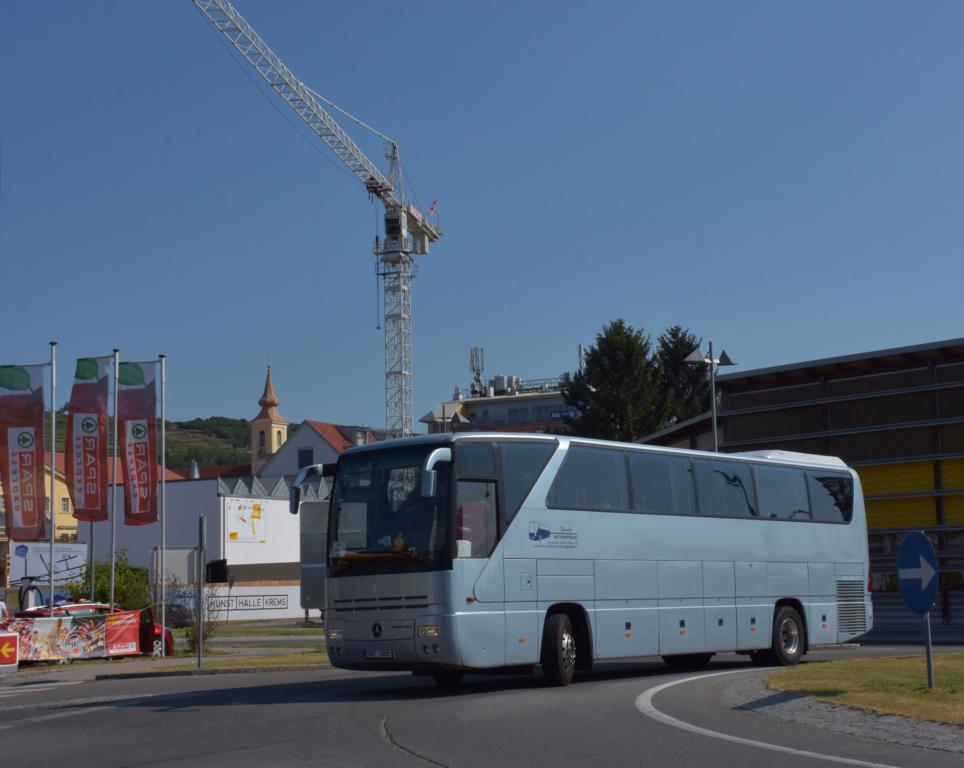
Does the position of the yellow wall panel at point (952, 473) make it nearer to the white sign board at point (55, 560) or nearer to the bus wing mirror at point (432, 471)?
the bus wing mirror at point (432, 471)

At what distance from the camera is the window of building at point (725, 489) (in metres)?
20.6

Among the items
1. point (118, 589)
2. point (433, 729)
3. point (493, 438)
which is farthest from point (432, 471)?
point (118, 589)

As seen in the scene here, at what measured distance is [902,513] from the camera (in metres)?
35.8

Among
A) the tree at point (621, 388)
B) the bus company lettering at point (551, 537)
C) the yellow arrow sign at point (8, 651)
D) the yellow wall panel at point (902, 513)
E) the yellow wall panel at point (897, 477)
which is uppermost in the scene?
the tree at point (621, 388)

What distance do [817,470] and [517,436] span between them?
834 cm

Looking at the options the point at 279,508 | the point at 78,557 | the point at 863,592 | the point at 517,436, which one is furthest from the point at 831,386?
the point at 279,508

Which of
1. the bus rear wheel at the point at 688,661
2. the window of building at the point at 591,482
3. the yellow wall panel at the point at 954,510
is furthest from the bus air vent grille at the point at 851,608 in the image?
the yellow wall panel at the point at 954,510

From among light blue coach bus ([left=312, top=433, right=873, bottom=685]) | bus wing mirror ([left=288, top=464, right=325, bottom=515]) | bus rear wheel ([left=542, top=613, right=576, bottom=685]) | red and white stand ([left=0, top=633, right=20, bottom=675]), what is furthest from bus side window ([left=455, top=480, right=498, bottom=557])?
red and white stand ([left=0, top=633, right=20, bottom=675])

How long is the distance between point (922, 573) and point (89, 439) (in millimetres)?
22584

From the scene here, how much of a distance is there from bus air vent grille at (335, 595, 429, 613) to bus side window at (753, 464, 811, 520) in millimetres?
7896

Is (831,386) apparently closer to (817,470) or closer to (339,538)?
(817,470)

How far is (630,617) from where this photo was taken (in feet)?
61.6

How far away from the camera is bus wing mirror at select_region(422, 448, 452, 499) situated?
15.4 metres

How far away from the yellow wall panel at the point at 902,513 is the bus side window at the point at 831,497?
12.1 m
